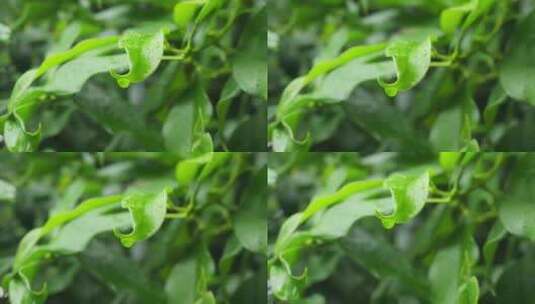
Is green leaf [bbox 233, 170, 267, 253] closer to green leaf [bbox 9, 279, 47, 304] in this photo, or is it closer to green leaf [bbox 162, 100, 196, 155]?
green leaf [bbox 162, 100, 196, 155]

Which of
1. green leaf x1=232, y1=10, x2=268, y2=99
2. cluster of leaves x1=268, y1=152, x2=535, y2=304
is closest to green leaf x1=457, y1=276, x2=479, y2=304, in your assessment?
cluster of leaves x1=268, y1=152, x2=535, y2=304

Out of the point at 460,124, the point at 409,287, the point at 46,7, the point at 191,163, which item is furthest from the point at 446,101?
the point at 46,7

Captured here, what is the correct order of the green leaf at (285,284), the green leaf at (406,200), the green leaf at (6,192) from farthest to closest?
the green leaf at (6,192)
the green leaf at (285,284)
the green leaf at (406,200)

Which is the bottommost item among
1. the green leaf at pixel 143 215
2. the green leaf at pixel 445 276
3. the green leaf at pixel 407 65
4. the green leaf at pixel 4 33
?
the green leaf at pixel 445 276

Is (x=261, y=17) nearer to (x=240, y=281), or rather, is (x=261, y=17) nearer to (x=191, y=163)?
(x=191, y=163)

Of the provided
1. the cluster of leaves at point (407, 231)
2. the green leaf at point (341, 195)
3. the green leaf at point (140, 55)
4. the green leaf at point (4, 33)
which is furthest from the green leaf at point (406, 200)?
the green leaf at point (4, 33)

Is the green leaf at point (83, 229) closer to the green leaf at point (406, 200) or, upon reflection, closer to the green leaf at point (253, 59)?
the green leaf at point (253, 59)
